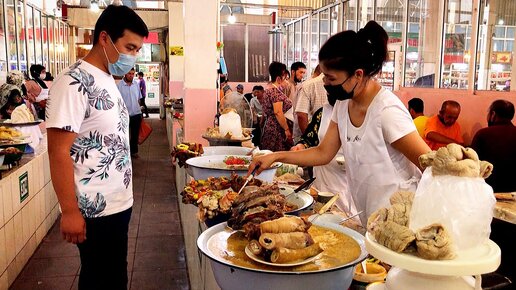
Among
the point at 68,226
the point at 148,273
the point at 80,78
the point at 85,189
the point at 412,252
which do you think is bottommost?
the point at 148,273

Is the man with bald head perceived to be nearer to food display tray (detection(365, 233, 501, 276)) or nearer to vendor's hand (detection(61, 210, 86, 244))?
vendor's hand (detection(61, 210, 86, 244))

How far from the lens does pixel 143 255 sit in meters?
4.68

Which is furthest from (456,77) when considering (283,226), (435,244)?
(435,244)

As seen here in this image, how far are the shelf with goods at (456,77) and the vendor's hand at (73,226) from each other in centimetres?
564

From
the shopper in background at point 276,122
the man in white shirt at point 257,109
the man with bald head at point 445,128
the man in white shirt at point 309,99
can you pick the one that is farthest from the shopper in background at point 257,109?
the man with bald head at point 445,128

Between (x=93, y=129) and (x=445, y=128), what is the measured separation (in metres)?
4.66

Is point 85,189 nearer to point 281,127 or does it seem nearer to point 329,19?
point 281,127

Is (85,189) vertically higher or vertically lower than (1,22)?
lower

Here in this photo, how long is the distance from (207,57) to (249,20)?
33.7ft

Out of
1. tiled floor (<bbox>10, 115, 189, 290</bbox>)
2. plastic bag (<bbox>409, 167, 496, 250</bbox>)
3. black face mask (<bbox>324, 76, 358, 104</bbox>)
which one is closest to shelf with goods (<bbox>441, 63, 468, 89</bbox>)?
tiled floor (<bbox>10, 115, 189, 290</bbox>)

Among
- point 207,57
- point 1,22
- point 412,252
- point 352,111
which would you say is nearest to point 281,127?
point 207,57

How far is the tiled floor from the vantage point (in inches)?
159

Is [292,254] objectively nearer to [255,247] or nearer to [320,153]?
[255,247]

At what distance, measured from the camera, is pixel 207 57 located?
5.46m
